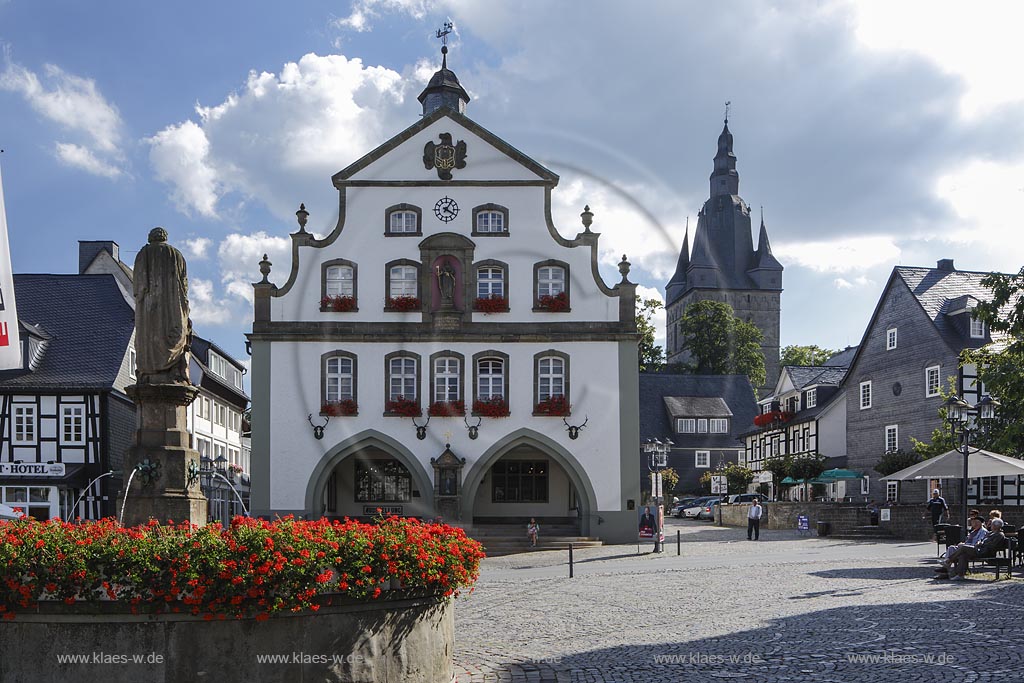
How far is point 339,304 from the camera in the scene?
35.8 meters

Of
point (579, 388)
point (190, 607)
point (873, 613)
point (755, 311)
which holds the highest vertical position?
point (755, 311)

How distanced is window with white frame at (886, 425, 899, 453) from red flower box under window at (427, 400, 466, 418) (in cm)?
2265

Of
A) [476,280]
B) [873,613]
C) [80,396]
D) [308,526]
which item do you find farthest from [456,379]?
[308,526]

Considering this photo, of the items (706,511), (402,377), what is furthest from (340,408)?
(706,511)

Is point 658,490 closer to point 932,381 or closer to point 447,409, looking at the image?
point 447,409

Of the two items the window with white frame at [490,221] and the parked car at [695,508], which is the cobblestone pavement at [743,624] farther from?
the parked car at [695,508]

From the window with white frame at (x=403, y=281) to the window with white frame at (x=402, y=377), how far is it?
7.14 ft

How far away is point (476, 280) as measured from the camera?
3634 centimetres

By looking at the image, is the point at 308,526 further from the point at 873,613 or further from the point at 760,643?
the point at 873,613

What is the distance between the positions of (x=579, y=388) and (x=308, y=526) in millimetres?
26703

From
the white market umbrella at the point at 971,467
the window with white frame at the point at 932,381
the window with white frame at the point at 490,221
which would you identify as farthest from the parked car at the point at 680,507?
the white market umbrella at the point at 971,467

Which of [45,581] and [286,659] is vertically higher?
[45,581]

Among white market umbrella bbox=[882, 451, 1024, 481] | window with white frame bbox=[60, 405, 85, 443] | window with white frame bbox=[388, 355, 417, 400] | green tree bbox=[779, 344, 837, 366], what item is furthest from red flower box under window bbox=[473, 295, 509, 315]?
green tree bbox=[779, 344, 837, 366]

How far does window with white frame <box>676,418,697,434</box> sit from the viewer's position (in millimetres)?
76312
